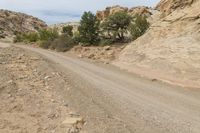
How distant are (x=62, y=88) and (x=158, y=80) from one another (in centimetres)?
759

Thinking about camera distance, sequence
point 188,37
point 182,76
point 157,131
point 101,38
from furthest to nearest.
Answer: point 101,38
point 188,37
point 182,76
point 157,131

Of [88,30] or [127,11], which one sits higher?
[127,11]

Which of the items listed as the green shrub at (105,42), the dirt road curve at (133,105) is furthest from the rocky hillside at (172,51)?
the green shrub at (105,42)

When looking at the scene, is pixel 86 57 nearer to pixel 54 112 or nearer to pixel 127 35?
pixel 127 35

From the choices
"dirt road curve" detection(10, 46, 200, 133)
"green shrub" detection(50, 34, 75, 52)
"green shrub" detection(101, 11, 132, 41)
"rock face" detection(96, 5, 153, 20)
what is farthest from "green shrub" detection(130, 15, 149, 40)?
"dirt road curve" detection(10, 46, 200, 133)

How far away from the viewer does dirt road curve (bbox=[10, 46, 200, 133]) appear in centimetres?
1172

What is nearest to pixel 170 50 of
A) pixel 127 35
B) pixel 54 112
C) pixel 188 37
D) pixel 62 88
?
pixel 188 37

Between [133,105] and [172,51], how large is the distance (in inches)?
498

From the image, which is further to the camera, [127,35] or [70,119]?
[127,35]

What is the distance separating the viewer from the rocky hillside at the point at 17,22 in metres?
123

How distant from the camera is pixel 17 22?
441ft

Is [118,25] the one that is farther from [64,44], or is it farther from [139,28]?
[64,44]

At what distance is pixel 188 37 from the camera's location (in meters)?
26.7

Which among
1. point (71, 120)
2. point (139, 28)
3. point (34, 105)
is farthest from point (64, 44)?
point (71, 120)
